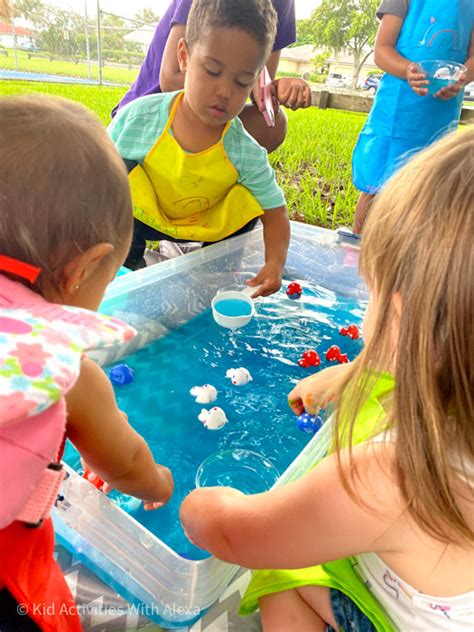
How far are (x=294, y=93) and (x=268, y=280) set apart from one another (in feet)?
2.22

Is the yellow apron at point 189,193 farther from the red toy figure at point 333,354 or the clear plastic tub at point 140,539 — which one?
the red toy figure at point 333,354

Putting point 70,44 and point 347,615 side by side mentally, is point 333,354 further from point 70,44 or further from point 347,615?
point 70,44

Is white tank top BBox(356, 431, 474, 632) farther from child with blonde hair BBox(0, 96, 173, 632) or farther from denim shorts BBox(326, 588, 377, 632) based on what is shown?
child with blonde hair BBox(0, 96, 173, 632)

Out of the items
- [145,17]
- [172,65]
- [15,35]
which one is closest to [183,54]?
[172,65]

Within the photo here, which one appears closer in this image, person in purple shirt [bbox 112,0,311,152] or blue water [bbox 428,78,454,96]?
person in purple shirt [bbox 112,0,311,152]

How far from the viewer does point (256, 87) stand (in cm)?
182

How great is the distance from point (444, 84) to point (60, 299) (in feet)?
6.50

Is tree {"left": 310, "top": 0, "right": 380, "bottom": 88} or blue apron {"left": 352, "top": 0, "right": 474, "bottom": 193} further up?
tree {"left": 310, "top": 0, "right": 380, "bottom": 88}

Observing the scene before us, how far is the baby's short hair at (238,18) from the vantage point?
4.44 feet

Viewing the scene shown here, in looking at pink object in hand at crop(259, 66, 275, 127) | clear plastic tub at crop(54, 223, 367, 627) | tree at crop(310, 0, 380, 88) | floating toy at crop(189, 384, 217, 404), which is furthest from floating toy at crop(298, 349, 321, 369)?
tree at crop(310, 0, 380, 88)

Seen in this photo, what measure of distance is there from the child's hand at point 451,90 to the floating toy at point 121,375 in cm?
168

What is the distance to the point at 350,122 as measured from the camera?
535 cm

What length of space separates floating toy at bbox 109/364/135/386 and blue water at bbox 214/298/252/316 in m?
0.37

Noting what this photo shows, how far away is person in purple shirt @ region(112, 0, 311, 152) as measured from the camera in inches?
66.0
